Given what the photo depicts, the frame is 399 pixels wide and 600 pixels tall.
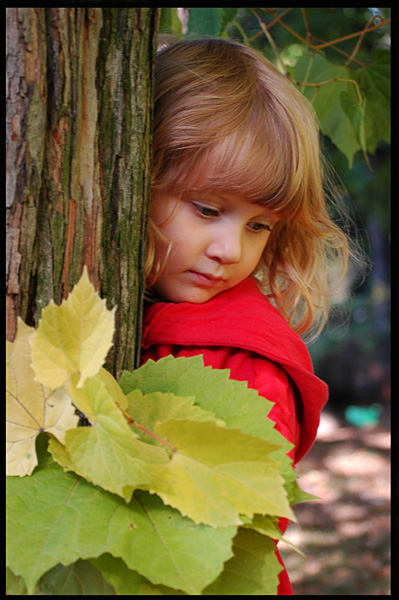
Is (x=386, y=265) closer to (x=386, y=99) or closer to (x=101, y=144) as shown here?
(x=386, y=99)

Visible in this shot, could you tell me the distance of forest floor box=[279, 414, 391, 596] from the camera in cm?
318

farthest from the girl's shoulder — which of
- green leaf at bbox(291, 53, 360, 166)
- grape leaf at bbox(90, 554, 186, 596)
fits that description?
green leaf at bbox(291, 53, 360, 166)

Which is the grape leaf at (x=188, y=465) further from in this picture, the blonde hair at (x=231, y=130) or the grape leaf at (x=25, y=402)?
the blonde hair at (x=231, y=130)

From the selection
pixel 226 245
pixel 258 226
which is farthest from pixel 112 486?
pixel 258 226

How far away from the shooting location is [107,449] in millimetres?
468

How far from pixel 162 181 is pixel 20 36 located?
375mm

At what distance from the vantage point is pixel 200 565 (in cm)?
45

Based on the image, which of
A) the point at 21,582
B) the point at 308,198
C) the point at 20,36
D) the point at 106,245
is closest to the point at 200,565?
the point at 21,582

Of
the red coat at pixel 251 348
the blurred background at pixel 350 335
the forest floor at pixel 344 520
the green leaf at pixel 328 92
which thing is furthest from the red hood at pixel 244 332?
the forest floor at pixel 344 520

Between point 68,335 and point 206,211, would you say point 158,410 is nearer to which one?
point 68,335

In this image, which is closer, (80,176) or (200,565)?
(200,565)

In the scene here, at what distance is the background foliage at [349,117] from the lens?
1.19 meters

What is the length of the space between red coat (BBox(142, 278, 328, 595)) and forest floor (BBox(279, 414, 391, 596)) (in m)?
2.07

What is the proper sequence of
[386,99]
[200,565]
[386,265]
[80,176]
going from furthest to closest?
[386,265]
[386,99]
[80,176]
[200,565]
